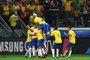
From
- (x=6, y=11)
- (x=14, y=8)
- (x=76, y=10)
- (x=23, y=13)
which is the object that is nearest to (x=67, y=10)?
(x=76, y=10)

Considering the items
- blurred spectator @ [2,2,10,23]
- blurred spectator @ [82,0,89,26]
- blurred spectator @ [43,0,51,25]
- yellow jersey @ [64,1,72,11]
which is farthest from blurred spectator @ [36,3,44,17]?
blurred spectator @ [82,0,89,26]

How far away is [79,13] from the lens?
3406 cm

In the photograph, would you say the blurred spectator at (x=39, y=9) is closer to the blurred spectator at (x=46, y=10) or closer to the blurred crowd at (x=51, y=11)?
the blurred crowd at (x=51, y=11)

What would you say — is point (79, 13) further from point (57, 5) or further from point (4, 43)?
point (4, 43)

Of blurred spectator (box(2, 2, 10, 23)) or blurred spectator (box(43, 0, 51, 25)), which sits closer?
blurred spectator (box(2, 2, 10, 23))

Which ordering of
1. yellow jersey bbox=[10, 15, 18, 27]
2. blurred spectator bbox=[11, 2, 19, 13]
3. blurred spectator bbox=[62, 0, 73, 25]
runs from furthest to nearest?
blurred spectator bbox=[62, 0, 73, 25], blurred spectator bbox=[11, 2, 19, 13], yellow jersey bbox=[10, 15, 18, 27]

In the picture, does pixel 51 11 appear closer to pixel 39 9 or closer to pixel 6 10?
pixel 39 9

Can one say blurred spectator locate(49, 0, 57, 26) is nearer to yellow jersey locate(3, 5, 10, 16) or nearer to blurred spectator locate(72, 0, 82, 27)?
blurred spectator locate(72, 0, 82, 27)

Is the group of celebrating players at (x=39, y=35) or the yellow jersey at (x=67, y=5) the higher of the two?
the yellow jersey at (x=67, y=5)

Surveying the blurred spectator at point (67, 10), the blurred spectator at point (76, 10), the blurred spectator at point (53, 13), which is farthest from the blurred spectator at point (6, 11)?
the blurred spectator at point (76, 10)

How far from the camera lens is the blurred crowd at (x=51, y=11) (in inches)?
1331

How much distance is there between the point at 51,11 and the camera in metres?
34.3

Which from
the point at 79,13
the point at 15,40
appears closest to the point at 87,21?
the point at 79,13

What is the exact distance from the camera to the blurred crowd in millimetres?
33812
